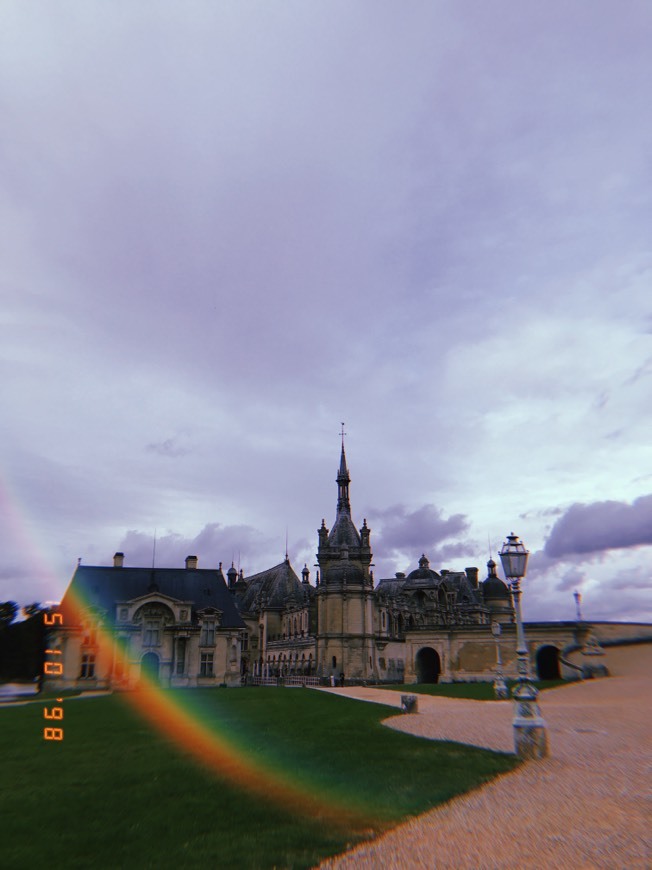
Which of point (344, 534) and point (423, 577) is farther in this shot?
point (423, 577)

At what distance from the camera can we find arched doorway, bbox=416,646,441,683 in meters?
58.4

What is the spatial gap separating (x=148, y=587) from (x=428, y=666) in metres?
28.0

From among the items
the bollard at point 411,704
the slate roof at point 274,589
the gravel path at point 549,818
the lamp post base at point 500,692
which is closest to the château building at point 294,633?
the slate roof at point 274,589

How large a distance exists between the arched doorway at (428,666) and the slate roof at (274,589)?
24.9m

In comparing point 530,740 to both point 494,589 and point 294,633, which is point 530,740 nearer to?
point 294,633

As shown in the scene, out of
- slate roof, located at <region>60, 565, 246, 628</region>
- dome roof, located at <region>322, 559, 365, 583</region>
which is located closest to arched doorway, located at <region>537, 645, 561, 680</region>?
dome roof, located at <region>322, 559, 365, 583</region>

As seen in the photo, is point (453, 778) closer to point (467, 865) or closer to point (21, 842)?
point (467, 865)

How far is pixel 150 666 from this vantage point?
174ft

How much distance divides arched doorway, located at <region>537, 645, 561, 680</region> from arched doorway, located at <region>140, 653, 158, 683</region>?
3220 centimetres

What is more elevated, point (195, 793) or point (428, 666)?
point (428, 666)

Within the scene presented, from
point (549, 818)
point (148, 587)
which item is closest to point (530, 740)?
point (549, 818)

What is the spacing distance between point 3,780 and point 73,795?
2368 mm

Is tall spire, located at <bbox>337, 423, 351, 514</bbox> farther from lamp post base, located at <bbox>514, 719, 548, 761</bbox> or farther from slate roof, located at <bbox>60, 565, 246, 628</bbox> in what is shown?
lamp post base, located at <bbox>514, 719, 548, 761</bbox>

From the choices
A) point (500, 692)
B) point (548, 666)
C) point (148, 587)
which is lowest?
point (500, 692)
